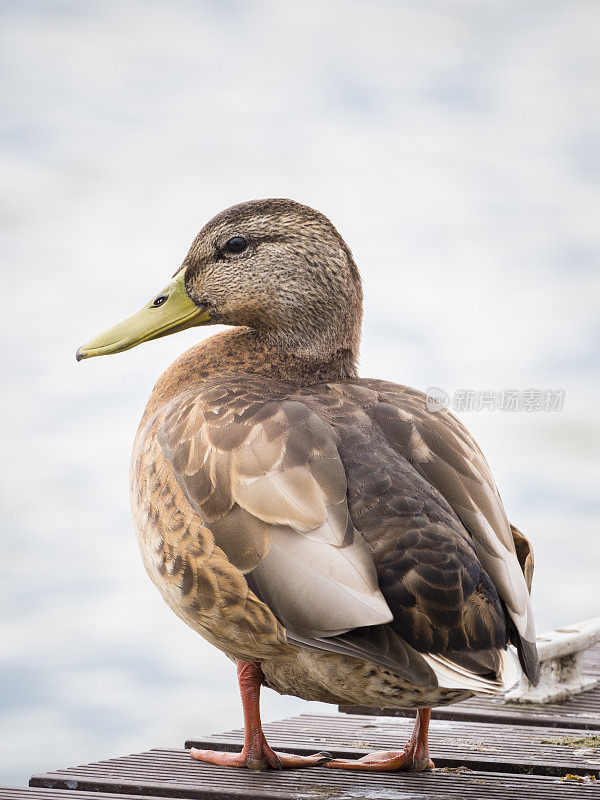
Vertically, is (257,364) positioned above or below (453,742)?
above

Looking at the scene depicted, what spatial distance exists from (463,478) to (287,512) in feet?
2.06

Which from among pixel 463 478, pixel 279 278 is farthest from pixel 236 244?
pixel 463 478

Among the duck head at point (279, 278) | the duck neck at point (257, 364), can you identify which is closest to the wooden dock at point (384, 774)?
the duck neck at point (257, 364)

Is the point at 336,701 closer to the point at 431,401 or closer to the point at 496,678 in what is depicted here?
the point at 496,678

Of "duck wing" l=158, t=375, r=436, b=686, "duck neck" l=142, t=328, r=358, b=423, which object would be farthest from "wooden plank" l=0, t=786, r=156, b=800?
"duck neck" l=142, t=328, r=358, b=423

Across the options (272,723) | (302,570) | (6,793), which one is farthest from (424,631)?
(272,723)

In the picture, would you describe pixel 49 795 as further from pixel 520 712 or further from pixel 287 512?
pixel 520 712

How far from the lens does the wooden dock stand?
3182 millimetres

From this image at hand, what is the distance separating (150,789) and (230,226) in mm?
1817

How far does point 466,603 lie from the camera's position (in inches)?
115

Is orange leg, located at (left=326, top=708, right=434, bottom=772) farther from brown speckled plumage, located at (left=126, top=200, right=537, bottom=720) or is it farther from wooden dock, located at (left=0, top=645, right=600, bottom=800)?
brown speckled plumage, located at (left=126, top=200, right=537, bottom=720)

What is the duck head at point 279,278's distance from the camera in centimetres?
389

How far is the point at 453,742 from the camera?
13.0 feet

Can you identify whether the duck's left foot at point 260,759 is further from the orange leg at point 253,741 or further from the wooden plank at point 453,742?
the wooden plank at point 453,742
